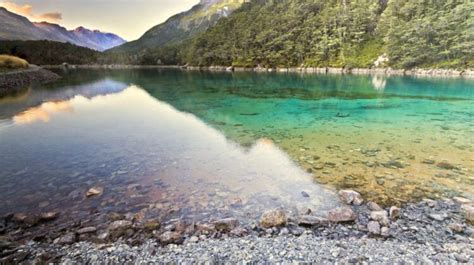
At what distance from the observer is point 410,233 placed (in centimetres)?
774

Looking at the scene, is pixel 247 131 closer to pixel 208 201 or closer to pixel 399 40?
pixel 208 201

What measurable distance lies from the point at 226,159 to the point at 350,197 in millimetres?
6718

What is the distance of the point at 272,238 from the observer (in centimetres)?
765

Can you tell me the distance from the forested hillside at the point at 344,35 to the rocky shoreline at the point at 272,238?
83892 millimetres

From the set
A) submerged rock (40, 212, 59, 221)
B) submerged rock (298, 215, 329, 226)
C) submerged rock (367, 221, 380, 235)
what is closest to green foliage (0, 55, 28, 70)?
submerged rock (40, 212, 59, 221)

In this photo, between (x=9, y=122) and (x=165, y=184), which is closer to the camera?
(x=165, y=184)

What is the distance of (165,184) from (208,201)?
2.41 m

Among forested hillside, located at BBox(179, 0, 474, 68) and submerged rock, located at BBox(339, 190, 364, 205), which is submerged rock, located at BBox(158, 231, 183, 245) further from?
forested hillside, located at BBox(179, 0, 474, 68)

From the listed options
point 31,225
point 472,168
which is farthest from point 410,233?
point 31,225

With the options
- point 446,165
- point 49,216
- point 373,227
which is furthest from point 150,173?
point 446,165

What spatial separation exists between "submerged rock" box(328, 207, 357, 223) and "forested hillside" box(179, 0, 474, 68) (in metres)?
84.4

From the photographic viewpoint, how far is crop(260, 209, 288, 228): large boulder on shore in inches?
328

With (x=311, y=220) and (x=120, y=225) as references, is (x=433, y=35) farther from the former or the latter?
(x=120, y=225)

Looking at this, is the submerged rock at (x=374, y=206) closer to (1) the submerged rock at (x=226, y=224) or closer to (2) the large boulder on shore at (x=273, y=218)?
(2) the large boulder on shore at (x=273, y=218)
